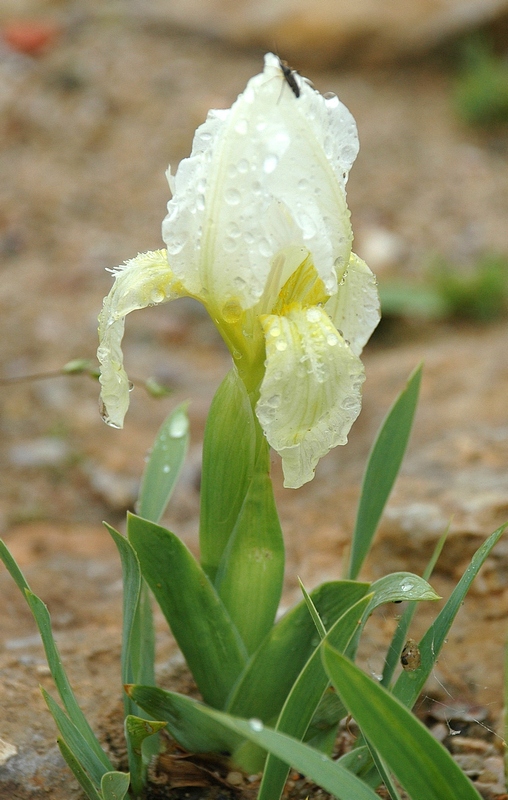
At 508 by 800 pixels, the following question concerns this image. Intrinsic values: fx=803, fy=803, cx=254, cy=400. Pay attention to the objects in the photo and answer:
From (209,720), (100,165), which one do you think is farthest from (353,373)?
(100,165)

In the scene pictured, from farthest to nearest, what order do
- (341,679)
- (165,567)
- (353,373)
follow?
(165,567) → (353,373) → (341,679)

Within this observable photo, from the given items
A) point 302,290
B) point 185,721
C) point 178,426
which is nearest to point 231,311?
point 302,290

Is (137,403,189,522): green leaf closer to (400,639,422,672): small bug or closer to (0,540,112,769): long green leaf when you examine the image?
(0,540,112,769): long green leaf

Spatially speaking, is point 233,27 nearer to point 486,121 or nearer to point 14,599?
point 486,121

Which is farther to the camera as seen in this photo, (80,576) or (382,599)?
(80,576)

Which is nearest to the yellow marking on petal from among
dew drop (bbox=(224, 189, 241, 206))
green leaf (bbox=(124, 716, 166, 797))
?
dew drop (bbox=(224, 189, 241, 206))
